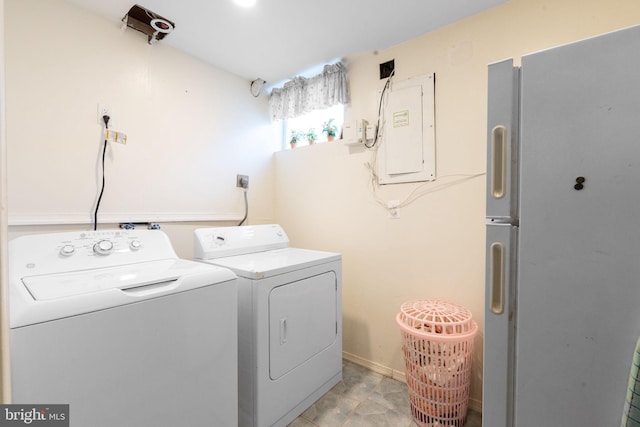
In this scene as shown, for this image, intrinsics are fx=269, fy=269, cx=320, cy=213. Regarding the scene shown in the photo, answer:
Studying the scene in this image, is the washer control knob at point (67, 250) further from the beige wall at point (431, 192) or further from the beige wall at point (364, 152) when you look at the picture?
the beige wall at point (431, 192)

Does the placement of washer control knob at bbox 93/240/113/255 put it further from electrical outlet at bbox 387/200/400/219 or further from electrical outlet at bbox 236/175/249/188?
electrical outlet at bbox 387/200/400/219

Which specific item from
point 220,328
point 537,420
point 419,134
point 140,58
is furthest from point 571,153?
point 140,58

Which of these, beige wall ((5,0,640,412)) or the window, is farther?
the window

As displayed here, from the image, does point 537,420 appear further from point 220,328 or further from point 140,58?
point 140,58

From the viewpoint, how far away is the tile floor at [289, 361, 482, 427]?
1.53m

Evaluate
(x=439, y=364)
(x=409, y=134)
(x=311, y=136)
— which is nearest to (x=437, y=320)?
(x=439, y=364)

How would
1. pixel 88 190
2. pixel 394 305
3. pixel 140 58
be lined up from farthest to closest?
pixel 394 305 < pixel 140 58 < pixel 88 190

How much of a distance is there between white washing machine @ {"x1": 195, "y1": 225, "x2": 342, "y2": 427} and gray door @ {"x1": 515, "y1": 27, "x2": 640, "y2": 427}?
104cm

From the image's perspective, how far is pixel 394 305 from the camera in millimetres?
1969

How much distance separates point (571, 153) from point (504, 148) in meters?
0.15

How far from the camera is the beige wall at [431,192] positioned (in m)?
1.50

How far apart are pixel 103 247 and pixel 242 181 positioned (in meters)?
1.30

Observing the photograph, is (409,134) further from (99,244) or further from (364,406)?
(99,244)

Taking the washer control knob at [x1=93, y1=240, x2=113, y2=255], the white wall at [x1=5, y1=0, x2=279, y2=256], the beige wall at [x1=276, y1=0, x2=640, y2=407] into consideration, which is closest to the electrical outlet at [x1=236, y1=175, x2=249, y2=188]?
the white wall at [x1=5, y1=0, x2=279, y2=256]
